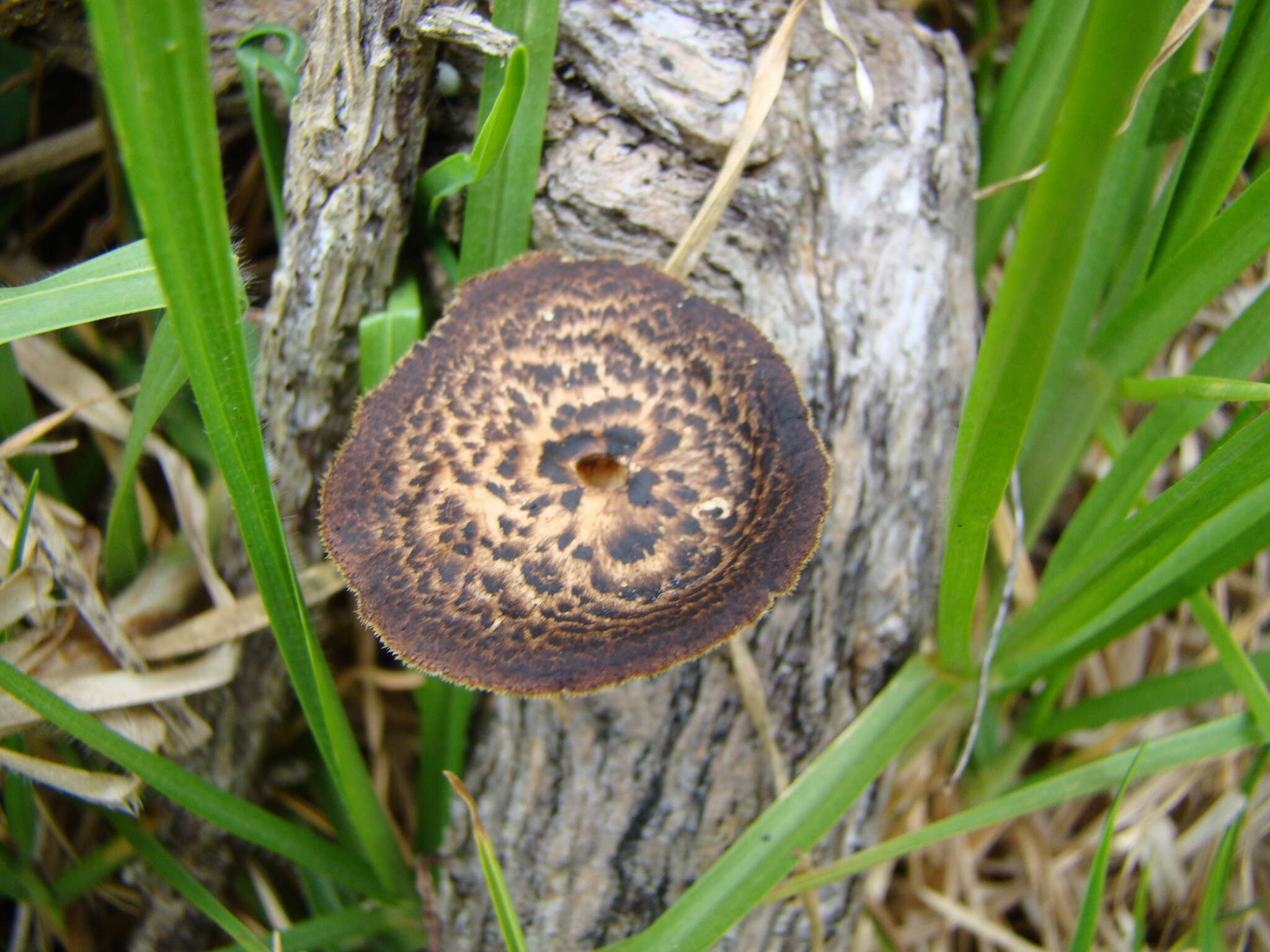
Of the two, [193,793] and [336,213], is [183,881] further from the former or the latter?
[336,213]

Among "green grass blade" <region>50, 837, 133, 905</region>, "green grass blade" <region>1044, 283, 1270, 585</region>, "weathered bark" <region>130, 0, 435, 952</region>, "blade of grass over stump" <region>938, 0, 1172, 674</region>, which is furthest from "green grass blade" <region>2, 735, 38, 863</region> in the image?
"green grass blade" <region>1044, 283, 1270, 585</region>

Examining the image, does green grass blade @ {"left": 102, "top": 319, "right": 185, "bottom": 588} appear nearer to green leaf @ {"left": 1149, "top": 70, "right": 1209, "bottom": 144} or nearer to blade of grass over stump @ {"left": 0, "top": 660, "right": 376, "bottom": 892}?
blade of grass over stump @ {"left": 0, "top": 660, "right": 376, "bottom": 892}

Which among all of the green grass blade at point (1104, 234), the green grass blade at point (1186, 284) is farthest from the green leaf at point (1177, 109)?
the green grass blade at point (1186, 284)

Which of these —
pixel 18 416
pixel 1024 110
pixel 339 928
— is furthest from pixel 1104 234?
pixel 18 416

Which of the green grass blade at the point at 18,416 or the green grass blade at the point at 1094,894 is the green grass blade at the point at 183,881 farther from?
the green grass blade at the point at 1094,894

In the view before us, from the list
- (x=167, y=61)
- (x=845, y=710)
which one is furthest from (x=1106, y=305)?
(x=167, y=61)
